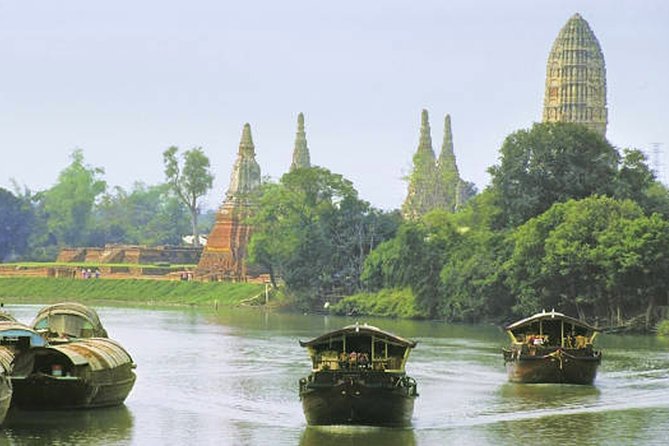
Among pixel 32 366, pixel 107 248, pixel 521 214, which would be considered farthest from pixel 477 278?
pixel 107 248

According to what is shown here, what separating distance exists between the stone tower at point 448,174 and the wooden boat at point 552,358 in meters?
87.7

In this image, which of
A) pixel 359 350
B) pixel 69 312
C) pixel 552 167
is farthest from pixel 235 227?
pixel 359 350

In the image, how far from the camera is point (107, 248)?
130125mm

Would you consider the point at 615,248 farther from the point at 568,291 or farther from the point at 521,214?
the point at 521,214

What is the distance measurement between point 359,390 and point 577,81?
90.6m

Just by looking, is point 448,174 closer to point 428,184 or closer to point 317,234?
point 428,184

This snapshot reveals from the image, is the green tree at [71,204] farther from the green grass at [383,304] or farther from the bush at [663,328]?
the bush at [663,328]

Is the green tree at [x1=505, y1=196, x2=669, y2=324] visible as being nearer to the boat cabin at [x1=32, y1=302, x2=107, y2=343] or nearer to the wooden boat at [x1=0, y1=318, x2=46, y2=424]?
the boat cabin at [x1=32, y1=302, x2=107, y2=343]

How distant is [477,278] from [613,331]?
35.5 feet

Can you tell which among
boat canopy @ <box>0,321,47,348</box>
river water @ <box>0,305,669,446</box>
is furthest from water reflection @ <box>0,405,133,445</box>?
boat canopy @ <box>0,321,47,348</box>

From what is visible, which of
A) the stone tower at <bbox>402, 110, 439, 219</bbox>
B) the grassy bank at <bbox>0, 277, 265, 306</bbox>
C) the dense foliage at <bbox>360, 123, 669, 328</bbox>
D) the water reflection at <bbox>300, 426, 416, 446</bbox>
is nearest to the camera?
the water reflection at <bbox>300, 426, 416, 446</bbox>

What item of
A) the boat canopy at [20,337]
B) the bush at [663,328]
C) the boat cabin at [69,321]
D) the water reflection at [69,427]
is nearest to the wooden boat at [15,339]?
the boat canopy at [20,337]

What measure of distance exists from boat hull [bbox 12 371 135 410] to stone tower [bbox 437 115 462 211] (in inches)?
3927

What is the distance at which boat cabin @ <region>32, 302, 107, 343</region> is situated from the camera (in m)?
45.6
